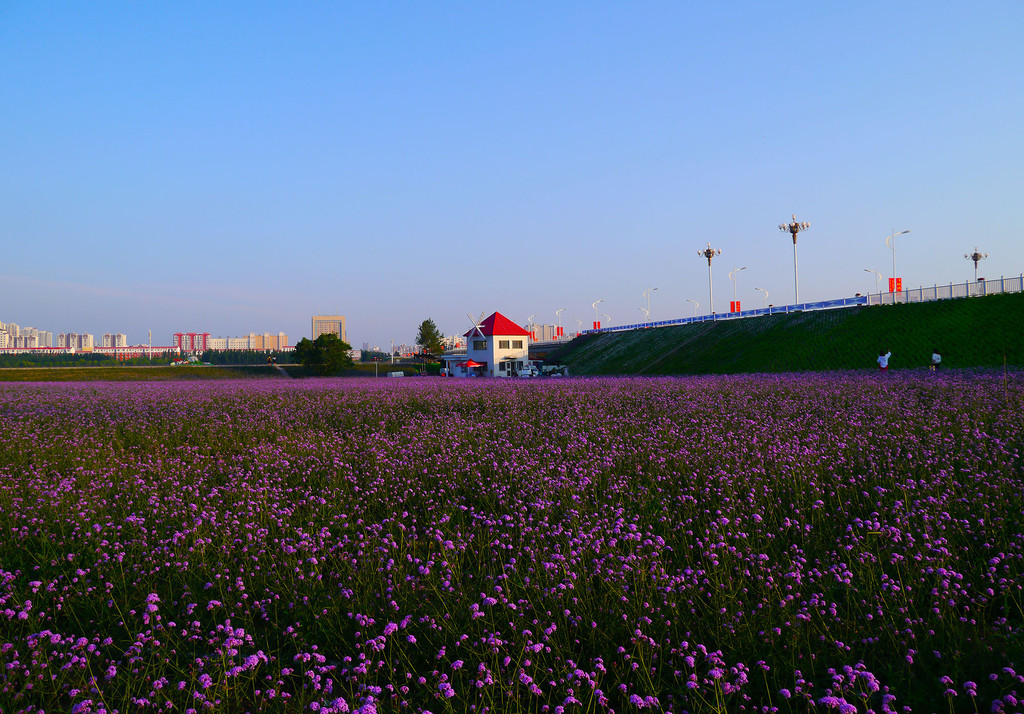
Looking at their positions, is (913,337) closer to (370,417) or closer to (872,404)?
(872,404)

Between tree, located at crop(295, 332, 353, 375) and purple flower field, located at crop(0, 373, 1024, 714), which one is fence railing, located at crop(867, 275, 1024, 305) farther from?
tree, located at crop(295, 332, 353, 375)

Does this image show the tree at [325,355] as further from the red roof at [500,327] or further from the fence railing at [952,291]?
the fence railing at [952,291]

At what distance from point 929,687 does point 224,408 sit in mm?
16394

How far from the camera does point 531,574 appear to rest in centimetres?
408

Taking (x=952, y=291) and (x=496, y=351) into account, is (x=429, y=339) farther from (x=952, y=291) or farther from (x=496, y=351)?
(x=952, y=291)

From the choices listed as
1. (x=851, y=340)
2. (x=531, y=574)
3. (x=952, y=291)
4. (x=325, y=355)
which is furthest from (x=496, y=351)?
(x=531, y=574)

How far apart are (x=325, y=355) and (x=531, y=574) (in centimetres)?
6032

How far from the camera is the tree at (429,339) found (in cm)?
9244

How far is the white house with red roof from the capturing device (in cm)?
6072

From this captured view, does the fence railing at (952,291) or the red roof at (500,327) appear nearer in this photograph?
the fence railing at (952,291)

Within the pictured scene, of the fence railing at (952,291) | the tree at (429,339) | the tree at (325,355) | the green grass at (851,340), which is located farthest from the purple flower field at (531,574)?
the tree at (429,339)

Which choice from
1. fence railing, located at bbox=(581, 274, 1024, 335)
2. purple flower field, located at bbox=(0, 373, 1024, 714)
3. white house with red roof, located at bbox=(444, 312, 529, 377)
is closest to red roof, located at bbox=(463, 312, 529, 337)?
white house with red roof, located at bbox=(444, 312, 529, 377)

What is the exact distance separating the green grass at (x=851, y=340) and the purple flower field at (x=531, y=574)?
26.7 m

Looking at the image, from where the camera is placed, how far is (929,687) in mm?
2812
